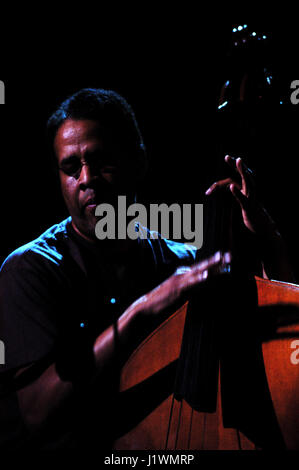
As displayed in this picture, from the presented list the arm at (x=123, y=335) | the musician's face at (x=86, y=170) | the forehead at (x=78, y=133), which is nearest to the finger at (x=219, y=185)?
the arm at (x=123, y=335)

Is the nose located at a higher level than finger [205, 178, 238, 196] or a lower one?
higher

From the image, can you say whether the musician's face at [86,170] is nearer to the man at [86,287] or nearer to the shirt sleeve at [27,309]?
the man at [86,287]

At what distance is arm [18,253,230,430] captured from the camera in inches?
48.5

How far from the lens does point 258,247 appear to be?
172 centimetres

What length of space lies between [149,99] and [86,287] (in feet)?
5.05

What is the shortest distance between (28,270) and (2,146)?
3.59 ft

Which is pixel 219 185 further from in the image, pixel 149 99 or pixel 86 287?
pixel 149 99

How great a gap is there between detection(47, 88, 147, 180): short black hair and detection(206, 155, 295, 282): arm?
2.06ft

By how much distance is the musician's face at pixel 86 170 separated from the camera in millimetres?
1716

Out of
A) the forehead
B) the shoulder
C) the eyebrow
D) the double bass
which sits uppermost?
the forehead

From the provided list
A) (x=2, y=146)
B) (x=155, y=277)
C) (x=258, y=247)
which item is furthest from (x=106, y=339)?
(x=2, y=146)

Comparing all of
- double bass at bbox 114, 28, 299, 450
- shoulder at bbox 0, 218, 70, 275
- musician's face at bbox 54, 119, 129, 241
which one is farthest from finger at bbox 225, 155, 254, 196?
shoulder at bbox 0, 218, 70, 275

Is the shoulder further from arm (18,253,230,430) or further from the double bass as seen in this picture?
the double bass

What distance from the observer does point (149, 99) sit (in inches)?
102
